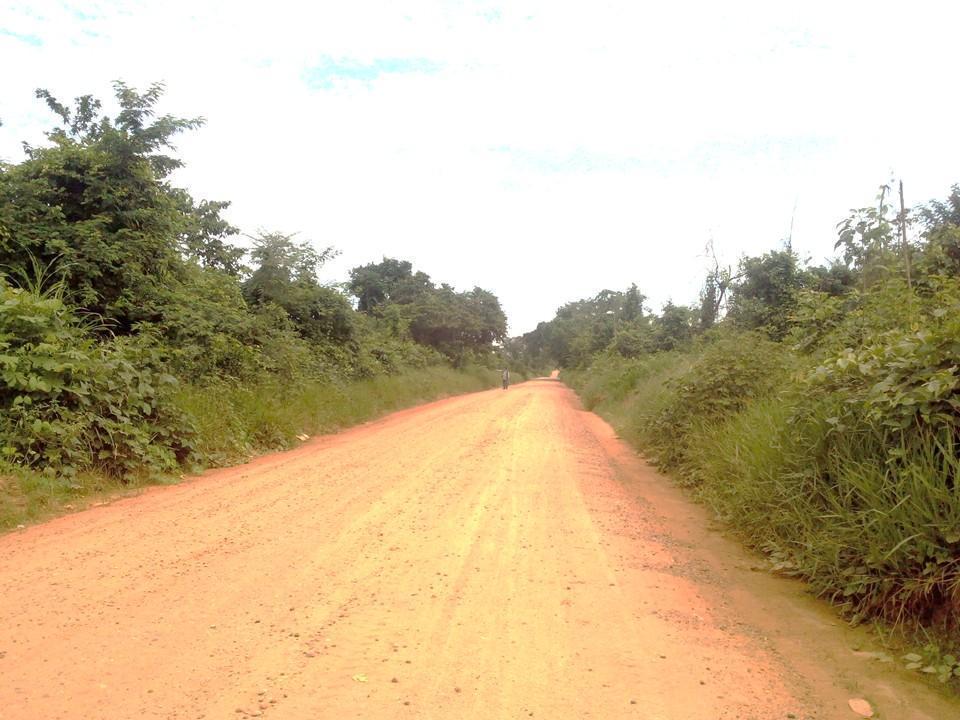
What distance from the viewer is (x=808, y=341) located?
27.9 ft

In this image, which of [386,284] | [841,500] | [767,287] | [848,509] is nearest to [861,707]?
[848,509]

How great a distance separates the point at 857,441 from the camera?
4922mm

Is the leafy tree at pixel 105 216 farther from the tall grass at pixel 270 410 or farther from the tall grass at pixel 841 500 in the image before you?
the tall grass at pixel 841 500

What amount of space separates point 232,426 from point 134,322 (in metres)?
2.34

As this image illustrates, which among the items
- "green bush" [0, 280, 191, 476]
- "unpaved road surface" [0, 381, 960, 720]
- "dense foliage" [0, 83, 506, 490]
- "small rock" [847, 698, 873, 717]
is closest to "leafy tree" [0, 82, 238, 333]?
"dense foliage" [0, 83, 506, 490]

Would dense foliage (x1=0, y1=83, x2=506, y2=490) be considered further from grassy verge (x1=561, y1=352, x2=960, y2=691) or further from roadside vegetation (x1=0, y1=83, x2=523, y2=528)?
grassy verge (x1=561, y1=352, x2=960, y2=691)

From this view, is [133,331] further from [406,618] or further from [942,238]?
[942,238]

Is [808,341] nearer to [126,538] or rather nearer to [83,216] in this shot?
[126,538]

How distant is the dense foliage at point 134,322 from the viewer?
7270 millimetres

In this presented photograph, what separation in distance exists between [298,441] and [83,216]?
5077mm

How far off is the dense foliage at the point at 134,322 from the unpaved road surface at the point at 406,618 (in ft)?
4.86

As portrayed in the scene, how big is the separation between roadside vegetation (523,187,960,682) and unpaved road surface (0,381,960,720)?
372 millimetres

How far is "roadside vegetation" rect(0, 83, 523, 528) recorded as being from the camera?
7.08 metres

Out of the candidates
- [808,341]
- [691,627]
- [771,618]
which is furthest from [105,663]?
[808,341]
